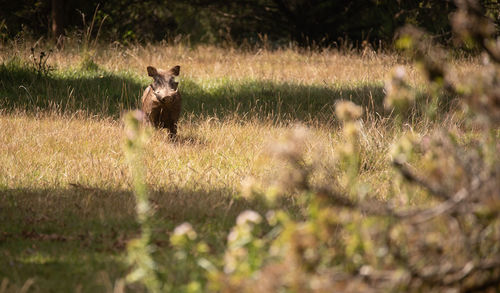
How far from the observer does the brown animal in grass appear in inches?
250

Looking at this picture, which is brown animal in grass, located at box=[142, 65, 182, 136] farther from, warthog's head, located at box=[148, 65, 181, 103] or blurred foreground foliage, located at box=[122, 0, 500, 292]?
blurred foreground foliage, located at box=[122, 0, 500, 292]

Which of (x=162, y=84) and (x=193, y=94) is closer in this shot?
(x=162, y=84)

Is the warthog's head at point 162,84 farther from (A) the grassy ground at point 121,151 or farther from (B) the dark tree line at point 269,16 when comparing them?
(B) the dark tree line at point 269,16

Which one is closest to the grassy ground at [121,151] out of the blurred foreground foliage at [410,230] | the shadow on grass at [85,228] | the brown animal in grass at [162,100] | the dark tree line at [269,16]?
the shadow on grass at [85,228]

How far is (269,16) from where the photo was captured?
1798 cm

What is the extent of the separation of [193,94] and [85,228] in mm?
5539

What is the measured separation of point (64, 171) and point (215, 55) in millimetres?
7728

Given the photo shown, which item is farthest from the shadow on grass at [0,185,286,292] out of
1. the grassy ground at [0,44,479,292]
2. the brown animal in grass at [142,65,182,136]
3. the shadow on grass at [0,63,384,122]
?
the shadow on grass at [0,63,384,122]

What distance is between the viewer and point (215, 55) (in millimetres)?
12688

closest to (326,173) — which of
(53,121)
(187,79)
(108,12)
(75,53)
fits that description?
(53,121)

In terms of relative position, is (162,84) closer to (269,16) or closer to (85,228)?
(85,228)

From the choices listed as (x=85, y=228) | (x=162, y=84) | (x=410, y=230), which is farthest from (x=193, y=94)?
(x=410, y=230)

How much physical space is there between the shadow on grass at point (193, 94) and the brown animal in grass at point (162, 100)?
1.60m

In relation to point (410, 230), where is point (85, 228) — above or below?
below
